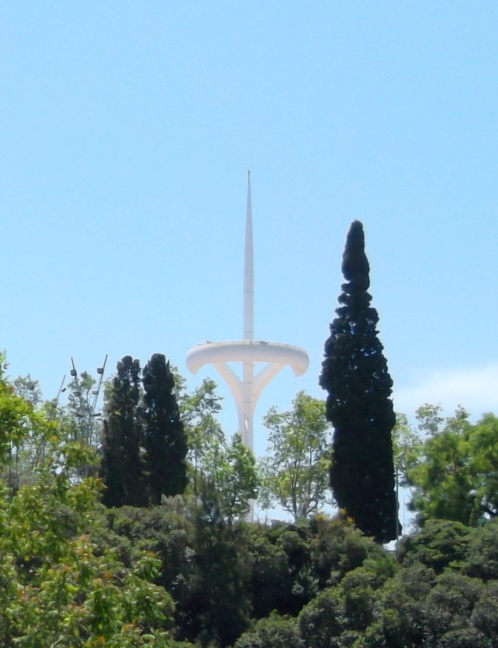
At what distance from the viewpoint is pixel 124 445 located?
147ft

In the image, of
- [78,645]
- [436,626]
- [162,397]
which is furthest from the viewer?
[162,397]

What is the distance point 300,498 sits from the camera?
61906mm

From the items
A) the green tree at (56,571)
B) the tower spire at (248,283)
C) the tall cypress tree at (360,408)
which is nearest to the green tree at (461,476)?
the tall cypress tree at (360,408)

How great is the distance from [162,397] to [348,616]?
56.1 ft

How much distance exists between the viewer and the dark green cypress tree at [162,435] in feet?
146

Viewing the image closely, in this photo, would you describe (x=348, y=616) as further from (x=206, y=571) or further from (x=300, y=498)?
(x=300, y=498)

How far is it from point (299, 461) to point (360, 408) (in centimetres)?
2133

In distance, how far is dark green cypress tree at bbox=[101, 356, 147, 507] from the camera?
4331 cm

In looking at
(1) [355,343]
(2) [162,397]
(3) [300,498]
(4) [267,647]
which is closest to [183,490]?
(2) [162,397]

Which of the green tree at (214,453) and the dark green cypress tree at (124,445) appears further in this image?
the green tree at (214,453)

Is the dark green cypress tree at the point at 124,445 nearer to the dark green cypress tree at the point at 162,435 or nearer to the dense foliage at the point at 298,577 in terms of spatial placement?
the dark green cypress tree at the point at 162,435

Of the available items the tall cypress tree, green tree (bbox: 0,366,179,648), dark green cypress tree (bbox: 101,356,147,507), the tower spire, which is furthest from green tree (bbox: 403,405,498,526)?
green tree (bbox: 0,366,179,648)

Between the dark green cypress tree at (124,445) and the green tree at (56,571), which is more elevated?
the dark green cypress tree at (124,445)

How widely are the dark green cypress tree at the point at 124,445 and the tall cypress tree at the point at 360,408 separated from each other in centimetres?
738
